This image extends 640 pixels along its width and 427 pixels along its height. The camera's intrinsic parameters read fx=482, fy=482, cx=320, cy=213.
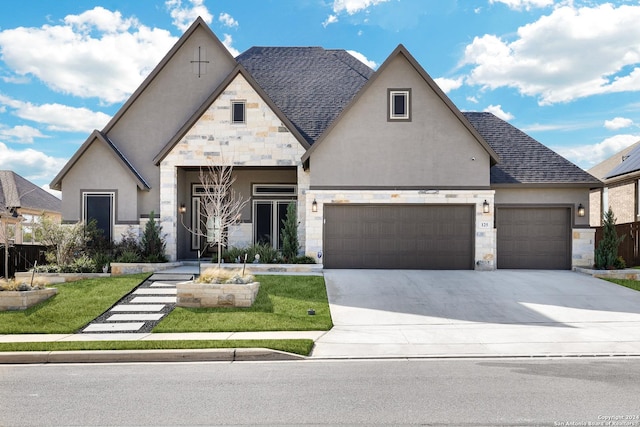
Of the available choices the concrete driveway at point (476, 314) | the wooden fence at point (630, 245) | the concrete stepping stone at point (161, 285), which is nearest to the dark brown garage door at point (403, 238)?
the concrete driveway at point (476, 314)

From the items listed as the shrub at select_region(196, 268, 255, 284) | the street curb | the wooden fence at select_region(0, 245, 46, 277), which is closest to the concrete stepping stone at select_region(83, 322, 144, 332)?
the shrub at select_region(196, 268, 255, 284)

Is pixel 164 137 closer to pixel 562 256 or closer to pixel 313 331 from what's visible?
pixel 313 331

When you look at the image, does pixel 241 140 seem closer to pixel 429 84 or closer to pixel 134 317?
pixel 429 84

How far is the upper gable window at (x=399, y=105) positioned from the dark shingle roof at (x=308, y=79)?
2.90 m

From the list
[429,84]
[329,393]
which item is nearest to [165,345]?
[329,393]

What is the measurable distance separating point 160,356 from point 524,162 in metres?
15.4

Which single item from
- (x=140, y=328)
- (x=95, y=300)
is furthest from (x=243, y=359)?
(x=95, y=300)

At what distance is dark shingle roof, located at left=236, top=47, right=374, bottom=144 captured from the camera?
65.6 feet

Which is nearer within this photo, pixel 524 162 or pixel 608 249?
pixel 608 249

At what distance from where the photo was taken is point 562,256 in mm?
17828

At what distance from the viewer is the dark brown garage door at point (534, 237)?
17797 millimetres

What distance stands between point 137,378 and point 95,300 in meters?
6.70

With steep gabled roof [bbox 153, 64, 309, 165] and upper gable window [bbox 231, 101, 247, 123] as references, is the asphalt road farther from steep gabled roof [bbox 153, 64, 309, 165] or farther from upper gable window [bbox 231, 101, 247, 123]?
upper gable window [bbox 231, 101, 247, 123]

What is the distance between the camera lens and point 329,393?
6.28 meters
